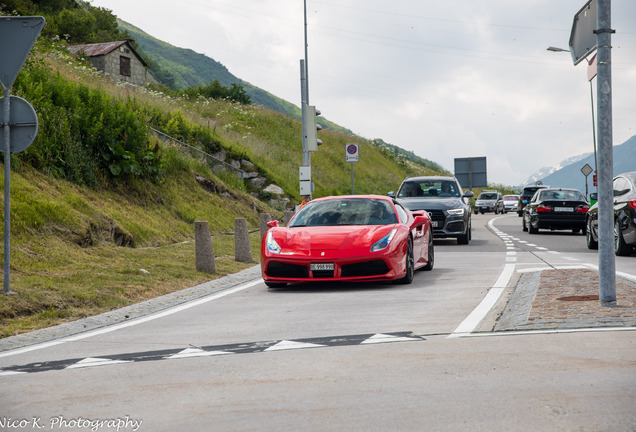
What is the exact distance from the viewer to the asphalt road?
4.41 m

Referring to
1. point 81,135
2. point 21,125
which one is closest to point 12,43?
point 21,125

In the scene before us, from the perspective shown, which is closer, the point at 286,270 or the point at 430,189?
the point at 286,270

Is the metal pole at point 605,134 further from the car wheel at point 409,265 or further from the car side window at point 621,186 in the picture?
the car side window at point 621,186

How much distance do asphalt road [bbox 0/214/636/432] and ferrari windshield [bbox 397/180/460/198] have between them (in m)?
13.4

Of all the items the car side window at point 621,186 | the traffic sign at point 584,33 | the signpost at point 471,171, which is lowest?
the car side window at point 621,186

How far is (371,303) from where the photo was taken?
9.83 m

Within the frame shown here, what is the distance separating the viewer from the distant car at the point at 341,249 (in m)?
11.5

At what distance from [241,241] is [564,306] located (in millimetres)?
8942

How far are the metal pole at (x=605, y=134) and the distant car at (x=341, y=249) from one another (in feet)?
12.8

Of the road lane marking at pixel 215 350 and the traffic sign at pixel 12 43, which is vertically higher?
the traffic sign at pixel 12 43

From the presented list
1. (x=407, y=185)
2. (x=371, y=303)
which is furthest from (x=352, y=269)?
(x=407, y=185)

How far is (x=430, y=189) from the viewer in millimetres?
22672

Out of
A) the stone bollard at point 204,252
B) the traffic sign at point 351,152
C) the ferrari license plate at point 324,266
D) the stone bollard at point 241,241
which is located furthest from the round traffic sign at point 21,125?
the traffic sign at point 351,152

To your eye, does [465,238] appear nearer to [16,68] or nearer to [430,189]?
[430,189]
